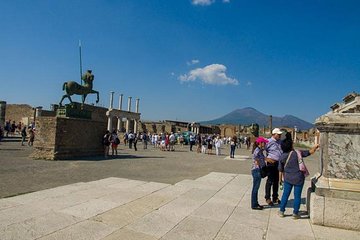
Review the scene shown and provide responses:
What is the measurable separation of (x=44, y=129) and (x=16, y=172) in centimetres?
486

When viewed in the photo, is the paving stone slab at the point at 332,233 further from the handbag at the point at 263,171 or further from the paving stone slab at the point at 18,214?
the paving stone slab at the point at 18,214

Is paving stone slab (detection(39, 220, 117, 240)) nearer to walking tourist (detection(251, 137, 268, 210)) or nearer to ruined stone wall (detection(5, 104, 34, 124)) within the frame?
walking tourist (detection(251, 137, 268, 210))

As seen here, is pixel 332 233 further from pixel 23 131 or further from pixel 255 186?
pixel 23 131

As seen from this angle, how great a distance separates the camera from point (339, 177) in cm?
505

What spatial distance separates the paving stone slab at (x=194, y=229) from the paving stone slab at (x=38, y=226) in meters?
1.59

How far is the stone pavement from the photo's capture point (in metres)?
4.37

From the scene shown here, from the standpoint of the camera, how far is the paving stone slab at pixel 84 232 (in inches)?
161

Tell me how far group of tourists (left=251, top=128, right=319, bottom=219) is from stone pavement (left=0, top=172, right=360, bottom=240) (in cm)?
36

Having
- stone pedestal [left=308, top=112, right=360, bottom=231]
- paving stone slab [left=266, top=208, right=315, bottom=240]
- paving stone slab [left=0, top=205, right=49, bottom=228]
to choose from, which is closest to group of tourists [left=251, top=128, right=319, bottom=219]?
paving stone slab [left=266, top=208, right=315, bottom=240]

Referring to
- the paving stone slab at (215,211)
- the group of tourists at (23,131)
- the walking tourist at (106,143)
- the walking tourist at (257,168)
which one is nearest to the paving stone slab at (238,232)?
the paving stone slab at (215,211)

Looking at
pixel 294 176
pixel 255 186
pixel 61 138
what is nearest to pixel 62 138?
pixel 61 138

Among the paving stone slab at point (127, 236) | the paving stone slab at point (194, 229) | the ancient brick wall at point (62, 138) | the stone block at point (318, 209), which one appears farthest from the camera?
the ancient brick wall at point (62, 138)

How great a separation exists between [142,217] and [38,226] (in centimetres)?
162

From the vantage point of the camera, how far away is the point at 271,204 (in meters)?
6.49
